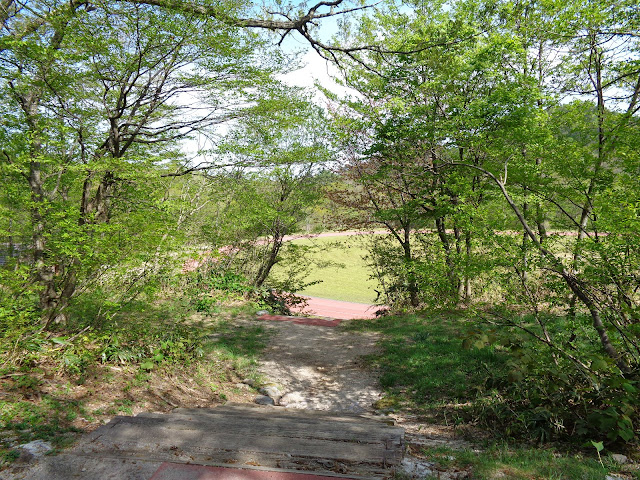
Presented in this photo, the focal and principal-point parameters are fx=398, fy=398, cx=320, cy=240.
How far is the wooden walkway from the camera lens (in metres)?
2.38

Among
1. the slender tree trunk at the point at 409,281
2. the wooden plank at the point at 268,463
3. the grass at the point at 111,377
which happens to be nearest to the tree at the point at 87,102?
the grass at the point at 111,377

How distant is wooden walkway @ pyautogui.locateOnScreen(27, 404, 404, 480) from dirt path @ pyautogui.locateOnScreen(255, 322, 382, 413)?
2579 mm

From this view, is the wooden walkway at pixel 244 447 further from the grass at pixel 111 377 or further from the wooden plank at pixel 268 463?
the grass at pixel 111 377

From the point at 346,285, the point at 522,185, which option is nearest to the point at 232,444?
the point at 522,185

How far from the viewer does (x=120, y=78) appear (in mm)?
5426

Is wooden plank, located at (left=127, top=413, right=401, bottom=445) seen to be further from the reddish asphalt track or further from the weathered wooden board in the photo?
the reddish asphalt track

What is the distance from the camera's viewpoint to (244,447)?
256 centimetres

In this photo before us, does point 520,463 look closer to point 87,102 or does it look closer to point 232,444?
point 232,444

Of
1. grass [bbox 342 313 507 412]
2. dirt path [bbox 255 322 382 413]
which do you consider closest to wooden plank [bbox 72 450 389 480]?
grass [bbox 342 313 507 412]

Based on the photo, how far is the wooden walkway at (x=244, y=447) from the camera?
7.79 ft

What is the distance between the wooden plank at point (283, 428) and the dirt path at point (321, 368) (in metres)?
2.25

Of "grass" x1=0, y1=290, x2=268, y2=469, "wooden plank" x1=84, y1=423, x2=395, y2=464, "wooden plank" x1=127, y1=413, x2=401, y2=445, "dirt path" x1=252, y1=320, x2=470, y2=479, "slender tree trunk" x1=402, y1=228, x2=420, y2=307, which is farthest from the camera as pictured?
"slender tree trunk" x1=402, y1=228, x2=420, y2=307

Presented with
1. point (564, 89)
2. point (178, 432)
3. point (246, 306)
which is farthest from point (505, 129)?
point (246, 306)

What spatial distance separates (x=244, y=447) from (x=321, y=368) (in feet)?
14.3
